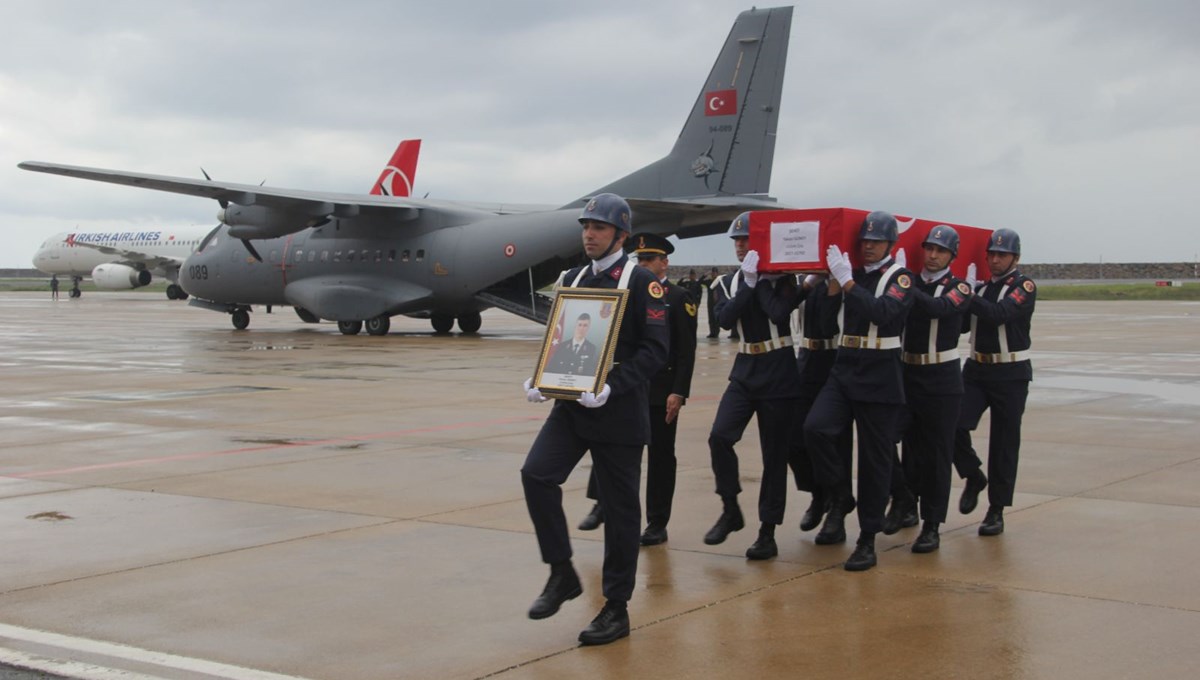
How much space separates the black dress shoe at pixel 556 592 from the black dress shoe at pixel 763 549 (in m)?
1.51

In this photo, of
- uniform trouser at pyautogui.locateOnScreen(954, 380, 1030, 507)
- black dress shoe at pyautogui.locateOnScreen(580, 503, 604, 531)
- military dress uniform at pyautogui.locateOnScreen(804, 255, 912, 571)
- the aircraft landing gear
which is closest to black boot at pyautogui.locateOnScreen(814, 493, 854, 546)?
military dress uniform at pyautogui.locateOnScreen(804, 255, 912, 571)

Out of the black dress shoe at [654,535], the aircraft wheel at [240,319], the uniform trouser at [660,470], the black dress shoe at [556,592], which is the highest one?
the uniform trouser at [660,470]

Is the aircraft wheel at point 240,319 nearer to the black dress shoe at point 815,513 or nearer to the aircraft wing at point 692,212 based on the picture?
the aircraft wing at point 692,212

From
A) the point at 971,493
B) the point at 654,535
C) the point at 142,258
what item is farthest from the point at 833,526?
the point at 142,258

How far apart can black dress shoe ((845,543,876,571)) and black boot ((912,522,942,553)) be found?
0.43 m

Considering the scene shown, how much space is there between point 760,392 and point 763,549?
893 mm

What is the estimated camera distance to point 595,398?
17.1ft

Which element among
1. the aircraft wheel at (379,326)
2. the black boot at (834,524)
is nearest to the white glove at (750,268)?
the black boot at (834,524)

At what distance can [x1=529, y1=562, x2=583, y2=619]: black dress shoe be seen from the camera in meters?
5.24

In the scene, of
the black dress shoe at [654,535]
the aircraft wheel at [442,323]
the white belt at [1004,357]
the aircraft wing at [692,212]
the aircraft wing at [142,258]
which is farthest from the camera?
the aircraft wing at [142,258]

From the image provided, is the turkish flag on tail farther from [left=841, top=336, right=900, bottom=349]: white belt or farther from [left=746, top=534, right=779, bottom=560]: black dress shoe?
[left=746, top=534, right=779, bottom=560]: black dress shoe

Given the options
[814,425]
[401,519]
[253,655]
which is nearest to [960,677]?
[814,425]

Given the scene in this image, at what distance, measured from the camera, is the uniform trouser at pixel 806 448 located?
693 cm

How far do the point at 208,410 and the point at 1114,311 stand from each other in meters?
36.6
